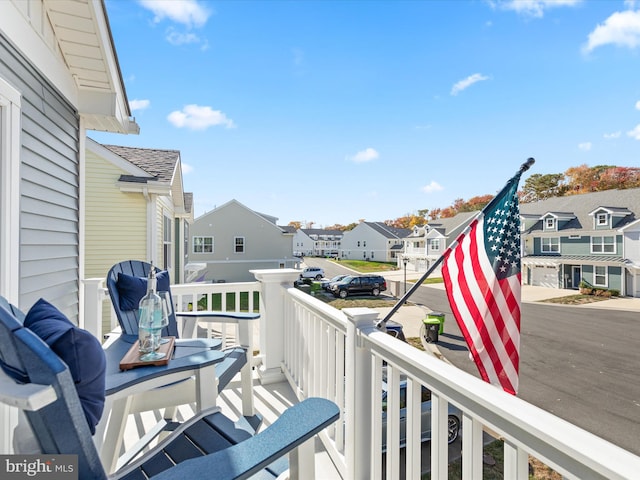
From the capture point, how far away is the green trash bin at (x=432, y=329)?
10.4 m

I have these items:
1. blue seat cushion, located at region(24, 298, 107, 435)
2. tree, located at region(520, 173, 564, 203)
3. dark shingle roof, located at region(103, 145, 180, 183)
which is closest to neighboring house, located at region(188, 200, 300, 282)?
dark shingle roof, located at region(103, 145, 180, 183)

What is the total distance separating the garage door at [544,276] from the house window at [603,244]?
277 centimetres

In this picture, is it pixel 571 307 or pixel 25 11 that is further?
pixel 571 307

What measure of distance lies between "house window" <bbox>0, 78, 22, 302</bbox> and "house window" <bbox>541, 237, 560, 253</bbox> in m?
28.1


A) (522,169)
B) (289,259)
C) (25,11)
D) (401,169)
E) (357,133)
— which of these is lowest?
(289,259)

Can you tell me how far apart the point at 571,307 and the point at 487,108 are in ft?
35.9

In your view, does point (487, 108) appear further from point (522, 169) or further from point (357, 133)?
point (522, 169)

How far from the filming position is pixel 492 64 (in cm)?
1375

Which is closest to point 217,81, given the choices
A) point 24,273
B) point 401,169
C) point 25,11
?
point 25,11

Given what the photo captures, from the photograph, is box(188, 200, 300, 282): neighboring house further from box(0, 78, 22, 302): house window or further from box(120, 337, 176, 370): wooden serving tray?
box(120, 337, 176, 370): wooden serving tray

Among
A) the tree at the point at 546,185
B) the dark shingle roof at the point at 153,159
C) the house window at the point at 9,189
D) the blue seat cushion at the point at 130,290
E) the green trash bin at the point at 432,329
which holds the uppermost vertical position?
the tree at the point at 546,185

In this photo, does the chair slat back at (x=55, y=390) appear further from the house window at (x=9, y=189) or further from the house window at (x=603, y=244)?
the house window at (x=603, y=244)

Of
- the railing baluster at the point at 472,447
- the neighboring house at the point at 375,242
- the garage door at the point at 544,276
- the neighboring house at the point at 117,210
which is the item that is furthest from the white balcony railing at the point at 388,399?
the neighboring house at the point at 375,242

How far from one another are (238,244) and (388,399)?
2146cm
